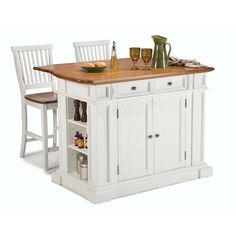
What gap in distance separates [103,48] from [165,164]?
2108 mm

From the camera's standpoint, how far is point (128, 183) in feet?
20.0

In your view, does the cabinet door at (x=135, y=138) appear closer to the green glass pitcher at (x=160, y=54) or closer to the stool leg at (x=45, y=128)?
the green glass pitcher at (x=160, y=54)

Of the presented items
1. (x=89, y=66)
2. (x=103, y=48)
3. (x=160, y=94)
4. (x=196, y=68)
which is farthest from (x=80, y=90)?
(x=103, y=48)

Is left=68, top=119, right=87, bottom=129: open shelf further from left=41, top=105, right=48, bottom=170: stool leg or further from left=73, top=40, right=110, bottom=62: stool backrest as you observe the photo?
left=73, top=40, right=110, bottom=62: stool backrest

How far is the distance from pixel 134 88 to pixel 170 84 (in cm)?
42

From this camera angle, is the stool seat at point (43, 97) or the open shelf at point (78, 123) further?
the stool seat at point (43, 97)

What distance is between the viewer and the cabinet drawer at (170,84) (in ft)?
20.1

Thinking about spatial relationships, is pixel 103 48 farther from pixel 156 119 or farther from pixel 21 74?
pixel 156 119

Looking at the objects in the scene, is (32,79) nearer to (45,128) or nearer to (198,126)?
(45,128)

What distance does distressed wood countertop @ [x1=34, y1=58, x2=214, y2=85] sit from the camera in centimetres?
581

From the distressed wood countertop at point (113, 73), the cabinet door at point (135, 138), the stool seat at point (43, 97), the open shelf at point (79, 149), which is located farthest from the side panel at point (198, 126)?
the stool seat at point (43, 97)

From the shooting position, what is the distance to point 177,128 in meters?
6.38

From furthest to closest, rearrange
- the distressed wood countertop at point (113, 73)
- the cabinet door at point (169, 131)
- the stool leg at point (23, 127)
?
the stool leg at point (23, 127) → the cabinet door at point (169, 131) → the distressed wood countertop at point (113, 73)

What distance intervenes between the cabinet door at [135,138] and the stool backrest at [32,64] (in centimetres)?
162
